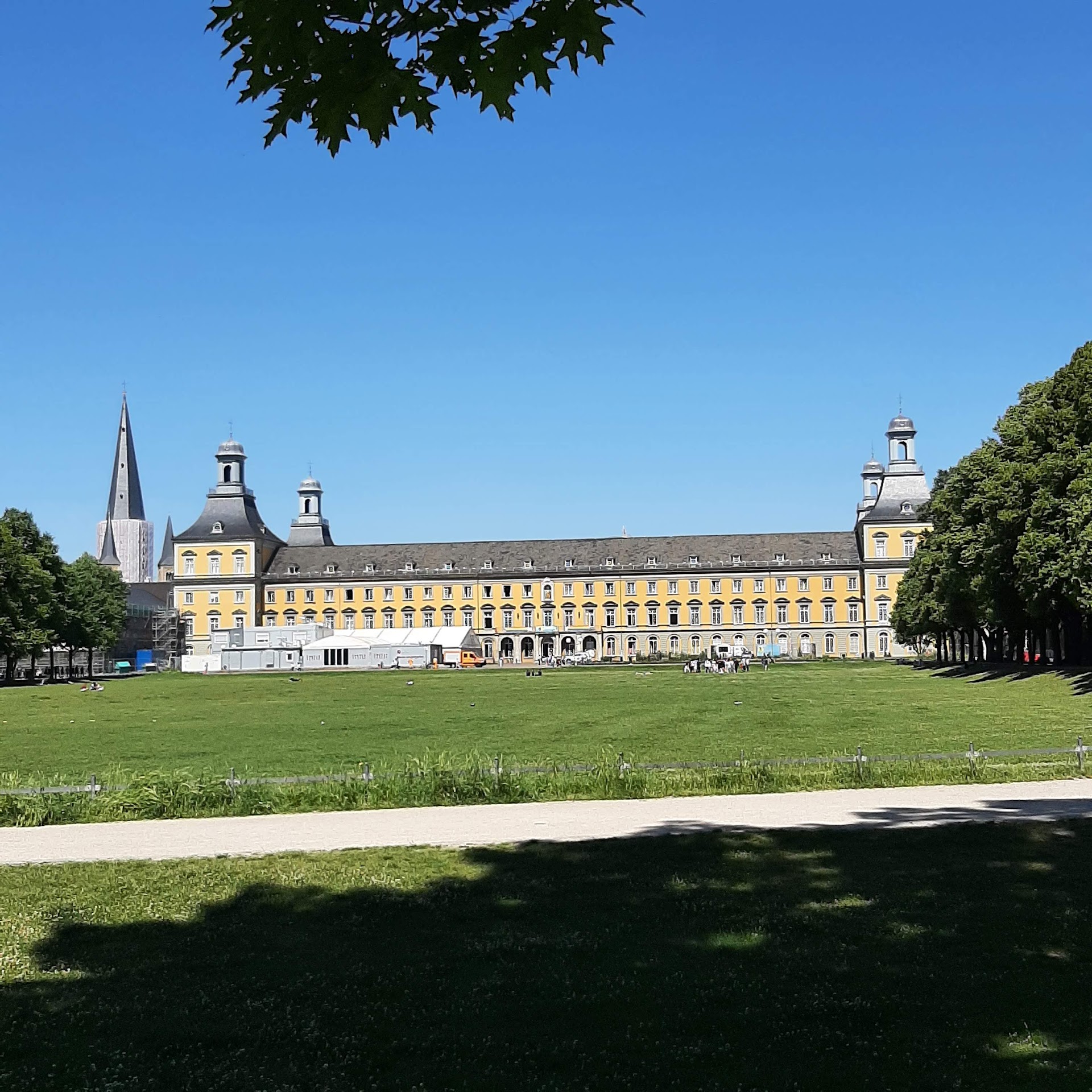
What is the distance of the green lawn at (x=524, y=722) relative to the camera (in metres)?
20.1

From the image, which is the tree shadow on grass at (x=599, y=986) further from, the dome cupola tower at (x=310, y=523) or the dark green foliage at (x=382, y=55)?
the dome cupola tower at (x=310, y=523)

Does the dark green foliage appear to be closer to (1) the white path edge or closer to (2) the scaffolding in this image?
(1) the white path edge

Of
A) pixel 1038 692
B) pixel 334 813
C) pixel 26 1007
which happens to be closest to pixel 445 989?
pixel 26 1007

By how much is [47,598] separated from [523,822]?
182 feet

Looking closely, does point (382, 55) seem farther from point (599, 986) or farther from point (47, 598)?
point (47, 598)

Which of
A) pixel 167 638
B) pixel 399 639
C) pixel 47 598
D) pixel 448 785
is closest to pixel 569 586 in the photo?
pixel 399 639

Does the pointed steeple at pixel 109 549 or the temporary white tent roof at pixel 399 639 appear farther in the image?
the pointed steeple at pixel 109 549

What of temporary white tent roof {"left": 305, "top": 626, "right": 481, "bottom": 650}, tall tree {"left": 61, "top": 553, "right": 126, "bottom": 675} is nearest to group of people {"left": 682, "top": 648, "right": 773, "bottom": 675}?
temporary white tent roof {"left": 305, "top": 626, "right": 481, "bottom": 650}

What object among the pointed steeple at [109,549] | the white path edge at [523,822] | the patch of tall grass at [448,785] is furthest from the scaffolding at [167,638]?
the white path edge at [523,822]

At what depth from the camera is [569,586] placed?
107 metres

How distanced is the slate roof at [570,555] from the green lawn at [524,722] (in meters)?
53.5

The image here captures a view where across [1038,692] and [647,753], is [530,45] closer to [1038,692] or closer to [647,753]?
[647,753]

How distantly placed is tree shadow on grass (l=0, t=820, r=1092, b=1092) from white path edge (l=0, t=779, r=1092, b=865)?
1.83 metres

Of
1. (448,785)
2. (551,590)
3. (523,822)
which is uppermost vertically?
(551,590)
